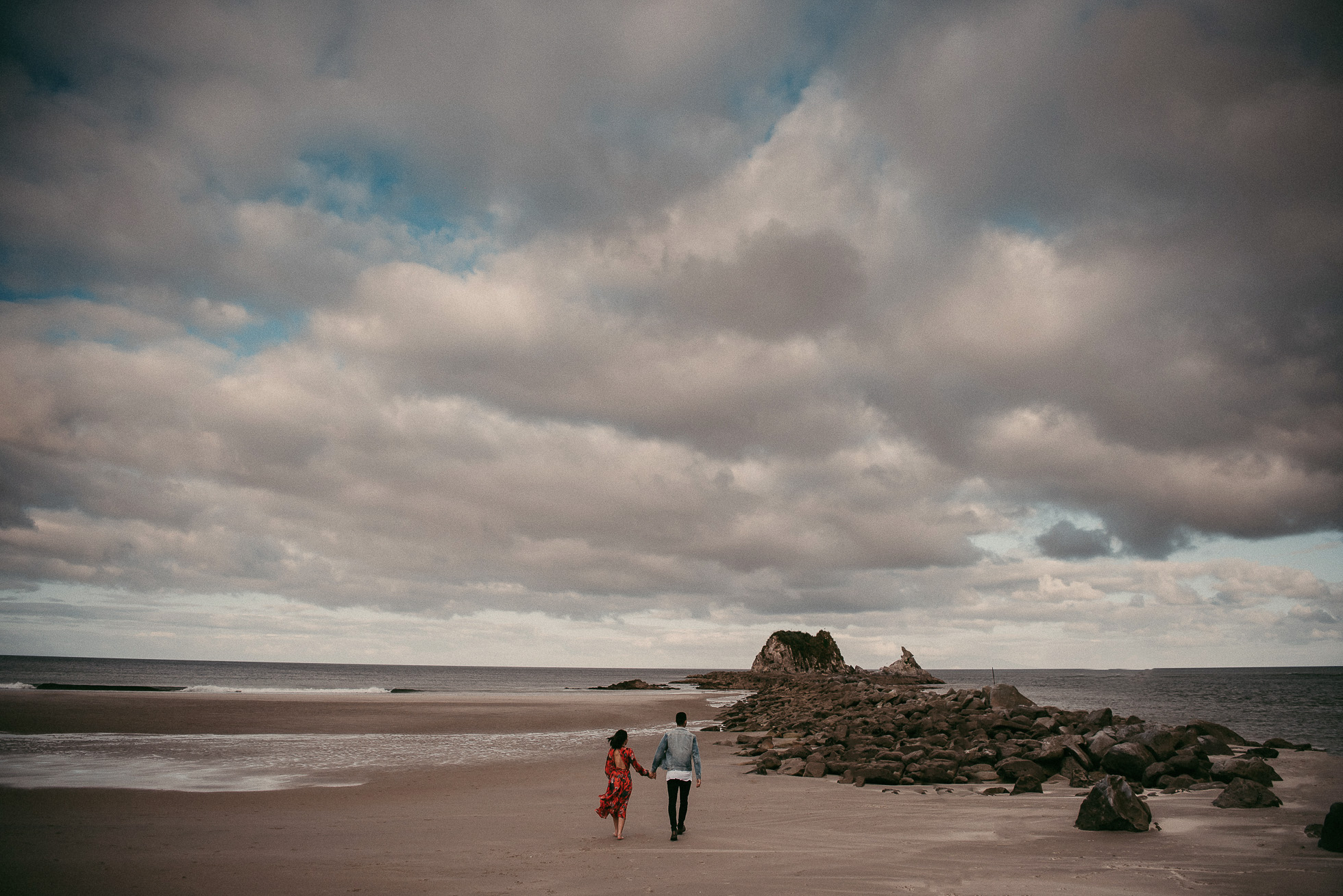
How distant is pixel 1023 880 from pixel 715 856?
412 centimetres

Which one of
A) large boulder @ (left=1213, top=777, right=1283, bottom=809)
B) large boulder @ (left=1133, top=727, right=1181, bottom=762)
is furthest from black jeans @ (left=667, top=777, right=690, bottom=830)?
large boulder @ (left=1133, top=727, right=1181, bottom=762)

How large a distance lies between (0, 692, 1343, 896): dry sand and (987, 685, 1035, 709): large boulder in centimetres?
855

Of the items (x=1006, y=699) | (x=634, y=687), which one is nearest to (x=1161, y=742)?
(x=1006, y=699)

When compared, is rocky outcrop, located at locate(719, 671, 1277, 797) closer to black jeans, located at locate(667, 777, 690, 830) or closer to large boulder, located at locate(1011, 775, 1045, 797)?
large boulder, located at locate(1011, 775, 1045, 797)

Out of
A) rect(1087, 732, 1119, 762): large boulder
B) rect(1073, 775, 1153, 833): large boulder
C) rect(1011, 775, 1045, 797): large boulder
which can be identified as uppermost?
rect(1073, 775, 1153, 833): large boulder

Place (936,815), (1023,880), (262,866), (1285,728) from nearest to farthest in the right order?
(1023,880) < (262,866) < (936,815) < (1285,728)

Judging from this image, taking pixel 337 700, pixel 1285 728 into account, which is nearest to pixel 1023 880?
pixel 1285 728

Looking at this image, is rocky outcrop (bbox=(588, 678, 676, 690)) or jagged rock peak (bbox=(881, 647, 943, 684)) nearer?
rocky outcrop (bbox=(588, 678, 676, 690))

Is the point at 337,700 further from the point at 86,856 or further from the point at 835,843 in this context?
the point at 835,843

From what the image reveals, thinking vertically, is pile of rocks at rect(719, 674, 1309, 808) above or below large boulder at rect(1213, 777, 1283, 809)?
below

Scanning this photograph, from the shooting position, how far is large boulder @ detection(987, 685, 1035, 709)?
27.7 m

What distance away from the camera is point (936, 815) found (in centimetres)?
1366

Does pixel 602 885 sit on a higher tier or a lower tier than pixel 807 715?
higher

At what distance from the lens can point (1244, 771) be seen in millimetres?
15508
